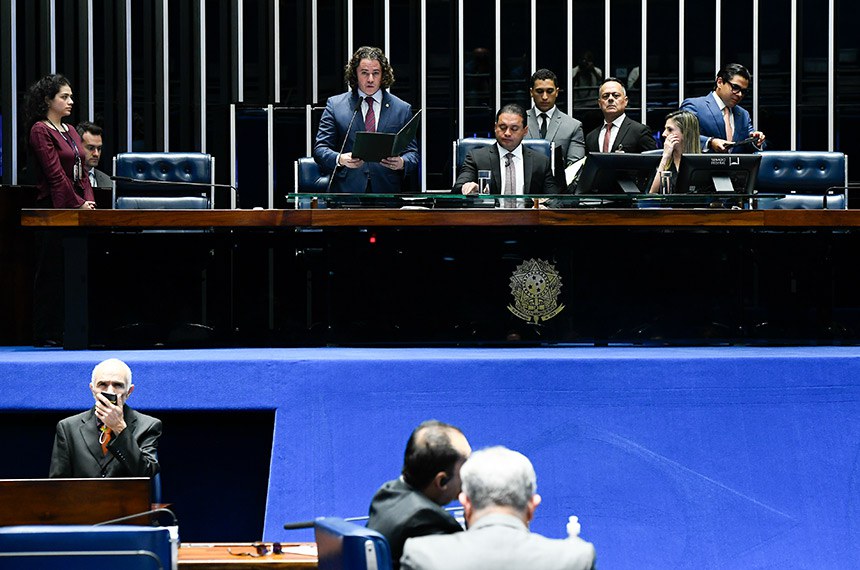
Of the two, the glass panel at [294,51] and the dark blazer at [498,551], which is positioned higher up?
the glass panel at [294,51]

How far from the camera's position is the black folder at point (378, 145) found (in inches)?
221

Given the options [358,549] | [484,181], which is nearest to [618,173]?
[484,181]

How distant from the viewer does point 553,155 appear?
659 cm

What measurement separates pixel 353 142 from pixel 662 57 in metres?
3.40

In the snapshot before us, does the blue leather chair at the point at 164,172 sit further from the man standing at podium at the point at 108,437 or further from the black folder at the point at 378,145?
the man standing at podium at the point at 108,437

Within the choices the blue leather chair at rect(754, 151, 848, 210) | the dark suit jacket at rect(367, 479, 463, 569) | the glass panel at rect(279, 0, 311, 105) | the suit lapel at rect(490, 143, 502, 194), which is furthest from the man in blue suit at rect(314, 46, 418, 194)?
the dark suit jacket at rect(367, 479, 463, 569)

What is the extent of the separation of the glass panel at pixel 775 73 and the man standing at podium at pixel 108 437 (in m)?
5.52

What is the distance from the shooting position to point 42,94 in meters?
6.27

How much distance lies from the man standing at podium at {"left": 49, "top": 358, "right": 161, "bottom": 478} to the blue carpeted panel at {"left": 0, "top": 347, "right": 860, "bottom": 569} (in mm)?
521

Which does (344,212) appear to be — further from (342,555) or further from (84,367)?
(342,555)

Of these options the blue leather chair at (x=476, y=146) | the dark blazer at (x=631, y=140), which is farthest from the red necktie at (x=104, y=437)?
the dark blazer at (x=631, y=140)

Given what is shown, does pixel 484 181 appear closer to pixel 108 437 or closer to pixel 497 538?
pixel 108 437

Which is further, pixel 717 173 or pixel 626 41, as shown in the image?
pixel 626 41

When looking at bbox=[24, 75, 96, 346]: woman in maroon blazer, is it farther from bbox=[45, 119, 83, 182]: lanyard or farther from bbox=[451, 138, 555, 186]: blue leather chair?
bbox=[451, 138, 555, 186]: blue leather chair
